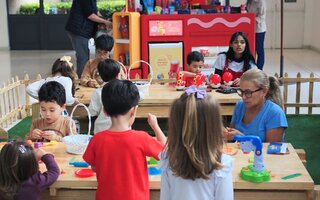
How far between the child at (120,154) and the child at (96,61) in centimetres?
263

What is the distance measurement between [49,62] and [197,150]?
10.2 meters

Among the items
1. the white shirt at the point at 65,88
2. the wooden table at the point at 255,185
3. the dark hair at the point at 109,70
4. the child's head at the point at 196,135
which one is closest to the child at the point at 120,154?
the wooden table at the point at 255,185

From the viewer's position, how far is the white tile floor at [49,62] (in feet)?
33.3

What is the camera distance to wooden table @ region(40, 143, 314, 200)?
236cm

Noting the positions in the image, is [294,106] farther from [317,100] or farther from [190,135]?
[190,135]

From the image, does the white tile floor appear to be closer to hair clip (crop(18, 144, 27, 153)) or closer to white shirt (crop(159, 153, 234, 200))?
hair clip (crop(18, 144, 27, 153))

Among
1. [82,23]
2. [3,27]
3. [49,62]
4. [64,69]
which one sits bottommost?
[49,62]

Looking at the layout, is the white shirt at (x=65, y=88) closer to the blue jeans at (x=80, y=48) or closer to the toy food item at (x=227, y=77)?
the toy food item at (x=227, y=77)

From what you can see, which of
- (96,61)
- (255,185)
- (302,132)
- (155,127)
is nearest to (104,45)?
(96,61)

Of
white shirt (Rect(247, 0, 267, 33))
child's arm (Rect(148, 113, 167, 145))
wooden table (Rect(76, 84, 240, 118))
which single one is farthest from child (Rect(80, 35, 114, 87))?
white shirt (Rect(247, 0, 267, 33))

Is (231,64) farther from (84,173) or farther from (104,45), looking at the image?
(84,173)

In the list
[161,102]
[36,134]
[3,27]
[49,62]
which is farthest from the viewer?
[3,27]

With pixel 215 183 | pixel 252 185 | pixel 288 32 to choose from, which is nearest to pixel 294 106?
pixel 252 185

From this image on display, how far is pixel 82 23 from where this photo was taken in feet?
22.8
